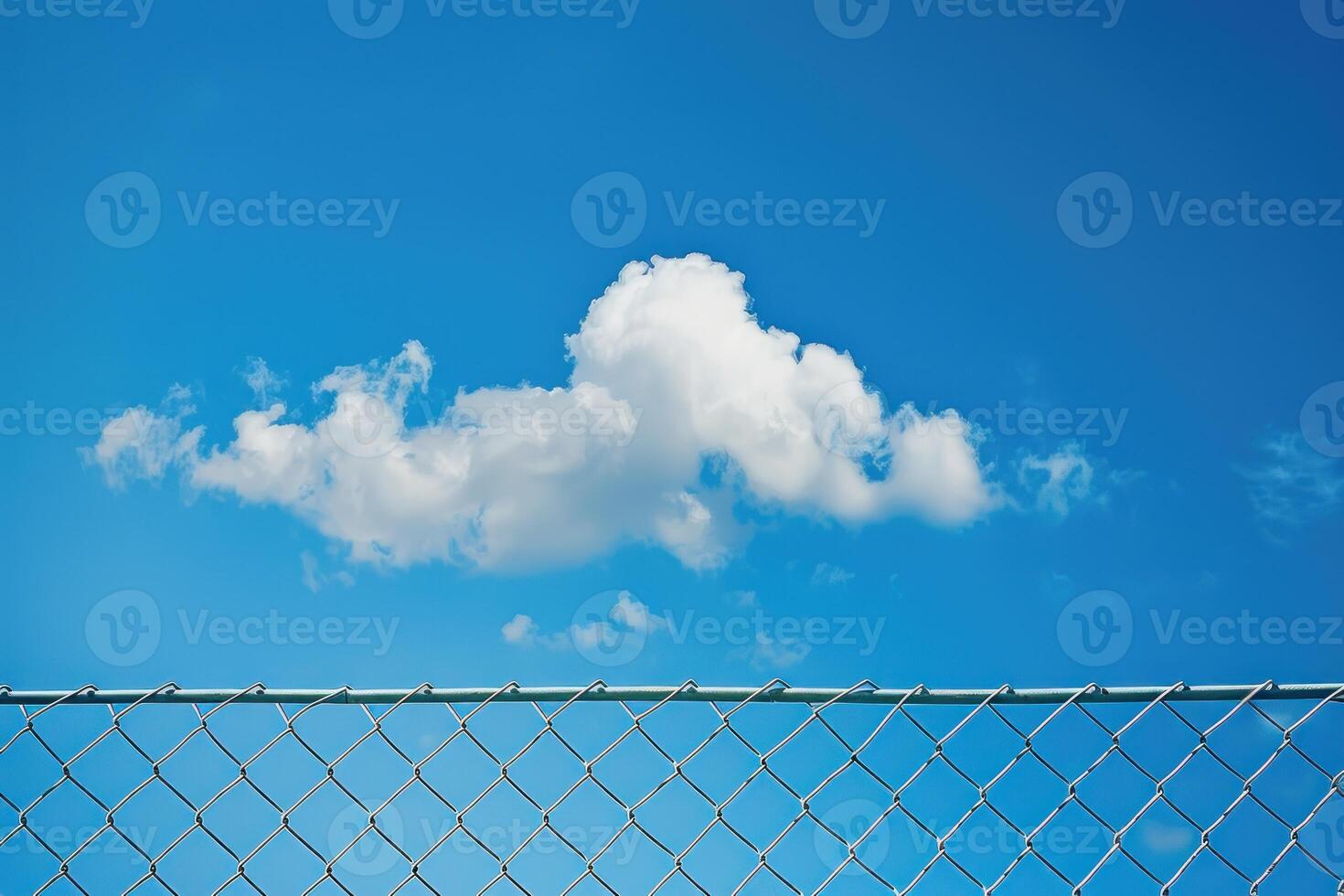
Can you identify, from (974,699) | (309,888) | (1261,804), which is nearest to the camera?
(309,888)

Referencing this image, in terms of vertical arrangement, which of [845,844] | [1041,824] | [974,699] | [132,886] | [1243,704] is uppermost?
[1243,704]

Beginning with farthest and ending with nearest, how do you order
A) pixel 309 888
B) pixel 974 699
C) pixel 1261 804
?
pixel 1261 804 → pixel 974 699 → pixel 309 888

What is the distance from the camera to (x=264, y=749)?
2.38 m

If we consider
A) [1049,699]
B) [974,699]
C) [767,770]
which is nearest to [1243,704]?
[1049,699]

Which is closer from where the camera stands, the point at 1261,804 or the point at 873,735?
the point at 873,735

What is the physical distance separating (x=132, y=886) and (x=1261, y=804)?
296cm

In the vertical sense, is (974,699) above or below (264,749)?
above

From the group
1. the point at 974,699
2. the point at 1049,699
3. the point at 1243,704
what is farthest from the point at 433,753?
the point at 1243,704

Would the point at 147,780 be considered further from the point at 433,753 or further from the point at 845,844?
the point at 845,844

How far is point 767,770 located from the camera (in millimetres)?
2467

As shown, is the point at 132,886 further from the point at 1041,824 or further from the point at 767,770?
the point at 1041,824

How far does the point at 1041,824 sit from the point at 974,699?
43 centimetres

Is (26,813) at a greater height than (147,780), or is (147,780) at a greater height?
(147,780)

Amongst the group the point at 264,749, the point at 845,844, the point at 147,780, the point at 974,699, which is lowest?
the point at 147,780
